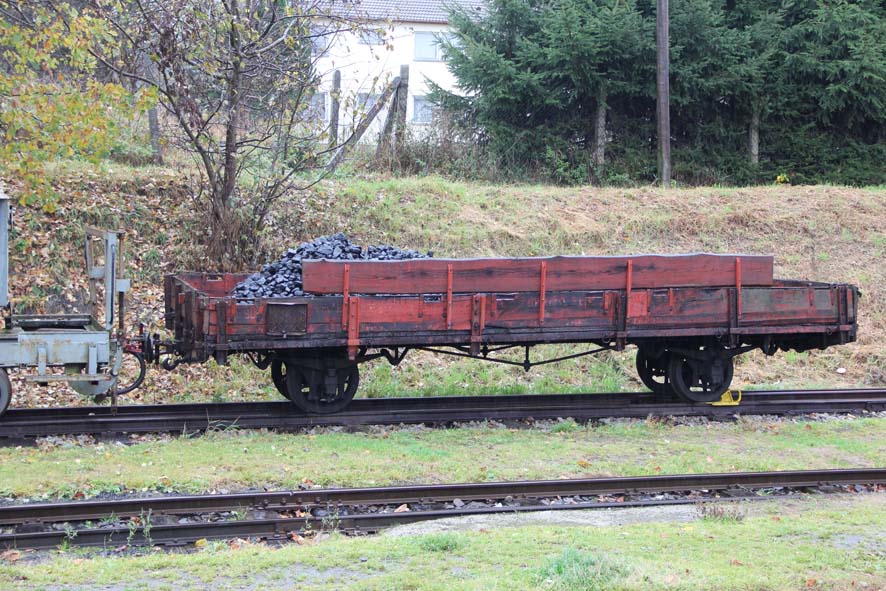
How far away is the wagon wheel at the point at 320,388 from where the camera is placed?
10.5 meters

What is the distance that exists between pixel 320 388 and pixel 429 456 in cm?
217

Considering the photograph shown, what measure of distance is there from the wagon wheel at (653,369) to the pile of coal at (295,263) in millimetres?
3681

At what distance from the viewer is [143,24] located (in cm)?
1349

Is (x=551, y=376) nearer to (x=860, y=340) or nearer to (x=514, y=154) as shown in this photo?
(x=860, y=340)

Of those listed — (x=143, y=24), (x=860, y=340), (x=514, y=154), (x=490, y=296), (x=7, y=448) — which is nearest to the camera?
(x=7, y=448)

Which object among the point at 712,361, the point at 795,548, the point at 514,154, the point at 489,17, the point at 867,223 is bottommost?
the point at 795,548

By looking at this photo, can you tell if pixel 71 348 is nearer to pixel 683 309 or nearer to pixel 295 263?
pixel 295 263

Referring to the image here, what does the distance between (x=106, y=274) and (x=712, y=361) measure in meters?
7.85

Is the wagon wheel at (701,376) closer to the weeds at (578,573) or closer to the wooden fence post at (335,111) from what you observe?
the weeds at (578,573)

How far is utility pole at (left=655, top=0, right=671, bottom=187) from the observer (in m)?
20.8

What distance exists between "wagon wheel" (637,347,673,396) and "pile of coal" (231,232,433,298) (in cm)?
368

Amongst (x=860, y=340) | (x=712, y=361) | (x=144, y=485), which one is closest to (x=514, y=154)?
(x=860, y=340)

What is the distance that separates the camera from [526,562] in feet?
19.7

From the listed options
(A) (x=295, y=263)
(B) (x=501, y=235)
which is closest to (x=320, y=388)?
(A) (x=295, y=263)
